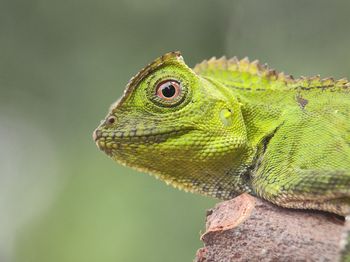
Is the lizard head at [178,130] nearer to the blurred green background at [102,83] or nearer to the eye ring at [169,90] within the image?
the eye ring at [169,90]

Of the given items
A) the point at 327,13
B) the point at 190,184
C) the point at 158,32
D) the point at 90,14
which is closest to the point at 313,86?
the point at 190,184

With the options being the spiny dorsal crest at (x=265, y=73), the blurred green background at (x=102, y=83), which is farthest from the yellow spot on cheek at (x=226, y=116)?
the blurred green background at (x=102, y=83)

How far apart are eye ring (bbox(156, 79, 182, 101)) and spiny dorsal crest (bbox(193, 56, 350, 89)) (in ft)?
1.34

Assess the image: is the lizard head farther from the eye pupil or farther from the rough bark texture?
the rough bark texture

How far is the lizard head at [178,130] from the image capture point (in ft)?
9.98

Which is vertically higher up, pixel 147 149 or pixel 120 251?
pixel 120 251

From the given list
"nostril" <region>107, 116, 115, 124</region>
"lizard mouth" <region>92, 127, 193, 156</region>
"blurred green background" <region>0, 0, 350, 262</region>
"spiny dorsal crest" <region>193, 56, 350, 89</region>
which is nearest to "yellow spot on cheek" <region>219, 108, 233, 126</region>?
"lizard mouth" <region>92, 127, 193, 156</region>

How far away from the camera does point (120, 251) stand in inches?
286

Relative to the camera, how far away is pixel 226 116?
3.09 meters

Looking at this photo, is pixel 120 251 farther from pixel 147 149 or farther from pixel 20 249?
pixel 147 149

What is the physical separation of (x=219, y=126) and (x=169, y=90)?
32 centimetres

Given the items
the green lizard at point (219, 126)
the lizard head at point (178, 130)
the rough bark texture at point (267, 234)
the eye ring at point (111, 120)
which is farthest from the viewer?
the eye ring at point (111, 120)

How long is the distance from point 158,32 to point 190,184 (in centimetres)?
536

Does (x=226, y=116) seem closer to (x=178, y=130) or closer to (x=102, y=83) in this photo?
(x=178, y=130)
